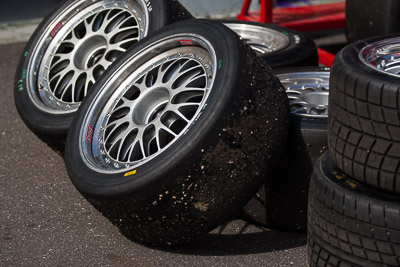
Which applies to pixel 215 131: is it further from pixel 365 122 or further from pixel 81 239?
pixel 81 239

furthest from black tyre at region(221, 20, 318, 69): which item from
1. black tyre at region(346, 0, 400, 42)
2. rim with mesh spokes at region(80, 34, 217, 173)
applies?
rim with mesh spokes at region(80, 34, 217, 173)

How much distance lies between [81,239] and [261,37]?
2.32 metres

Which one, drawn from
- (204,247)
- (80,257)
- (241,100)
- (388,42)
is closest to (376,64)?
(388,42)

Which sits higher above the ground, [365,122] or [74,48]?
[365,122]

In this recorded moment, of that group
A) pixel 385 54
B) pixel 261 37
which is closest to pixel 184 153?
pixel 385 54

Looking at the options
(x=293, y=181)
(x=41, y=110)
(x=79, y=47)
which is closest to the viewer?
(x=293, y=181)

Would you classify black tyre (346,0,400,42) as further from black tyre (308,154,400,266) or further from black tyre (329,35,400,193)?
black tyre (308,154,400,266)

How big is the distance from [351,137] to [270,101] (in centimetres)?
62

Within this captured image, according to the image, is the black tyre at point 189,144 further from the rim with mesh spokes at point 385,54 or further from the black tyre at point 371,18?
the black tyre at point 371,18

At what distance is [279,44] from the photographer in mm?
5125

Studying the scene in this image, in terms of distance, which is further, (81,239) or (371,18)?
(371,18)

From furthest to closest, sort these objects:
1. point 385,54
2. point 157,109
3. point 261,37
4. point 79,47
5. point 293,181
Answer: point 261,37 < point 79,47 < point 157,109 < point 293,181 < point 385,54

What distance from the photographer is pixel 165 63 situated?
3984mm

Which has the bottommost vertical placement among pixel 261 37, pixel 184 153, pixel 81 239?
pixel 81 239
